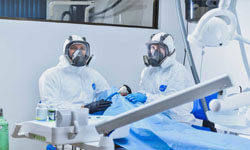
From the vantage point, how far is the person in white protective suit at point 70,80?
3.14m

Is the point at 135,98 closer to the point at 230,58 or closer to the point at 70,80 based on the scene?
the point at 70,80

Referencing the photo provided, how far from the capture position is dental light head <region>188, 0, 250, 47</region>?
1.54 metres

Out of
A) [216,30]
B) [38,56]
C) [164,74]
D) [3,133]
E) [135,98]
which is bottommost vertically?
[3,133]

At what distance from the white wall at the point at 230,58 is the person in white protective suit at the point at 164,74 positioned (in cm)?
41

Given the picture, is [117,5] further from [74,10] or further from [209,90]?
[209,90]

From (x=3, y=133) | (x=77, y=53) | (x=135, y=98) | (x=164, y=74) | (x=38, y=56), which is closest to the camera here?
(x=135, y=98)

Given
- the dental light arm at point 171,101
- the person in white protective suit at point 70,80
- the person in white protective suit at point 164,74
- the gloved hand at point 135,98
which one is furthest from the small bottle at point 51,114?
the person in white protective suit at point 164,74

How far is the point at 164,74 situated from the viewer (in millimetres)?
3363

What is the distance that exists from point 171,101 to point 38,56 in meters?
2.79

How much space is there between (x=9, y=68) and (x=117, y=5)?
1.51m

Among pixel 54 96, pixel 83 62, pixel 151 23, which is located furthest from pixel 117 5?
pixel 54 96

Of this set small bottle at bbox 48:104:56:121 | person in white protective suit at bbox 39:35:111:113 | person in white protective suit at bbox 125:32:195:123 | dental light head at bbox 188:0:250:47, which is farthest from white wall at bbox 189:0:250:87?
small bottle at bbox 48:104:56:121

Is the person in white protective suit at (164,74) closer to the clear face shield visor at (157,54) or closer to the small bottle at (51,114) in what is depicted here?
the clear face shield visor at (157,54)

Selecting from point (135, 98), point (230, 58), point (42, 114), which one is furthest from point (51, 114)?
point (230, 58)
